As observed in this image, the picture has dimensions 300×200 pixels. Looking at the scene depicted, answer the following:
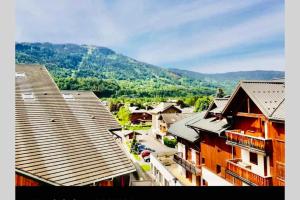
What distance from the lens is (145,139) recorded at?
10.6ft

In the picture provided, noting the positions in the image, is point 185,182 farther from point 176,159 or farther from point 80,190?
point 80,190

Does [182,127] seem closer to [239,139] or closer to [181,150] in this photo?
[181,150]

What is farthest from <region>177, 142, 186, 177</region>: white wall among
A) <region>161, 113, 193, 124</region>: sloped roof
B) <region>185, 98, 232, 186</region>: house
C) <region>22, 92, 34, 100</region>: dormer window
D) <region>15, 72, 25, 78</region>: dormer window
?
<region>15, 72, 25, 78</region>: dormer window

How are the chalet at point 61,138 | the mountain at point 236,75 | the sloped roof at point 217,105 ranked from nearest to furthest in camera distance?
the chalet at point 61,138, the mountain at point 236,75, the sloped roof at point 217,105

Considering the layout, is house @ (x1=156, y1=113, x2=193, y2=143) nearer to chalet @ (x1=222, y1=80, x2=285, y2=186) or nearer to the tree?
the tree

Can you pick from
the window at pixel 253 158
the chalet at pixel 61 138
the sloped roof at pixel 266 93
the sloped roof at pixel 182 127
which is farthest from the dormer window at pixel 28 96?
the window at pixel 253 158

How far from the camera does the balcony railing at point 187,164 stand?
339 cm

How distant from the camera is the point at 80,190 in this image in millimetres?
2740

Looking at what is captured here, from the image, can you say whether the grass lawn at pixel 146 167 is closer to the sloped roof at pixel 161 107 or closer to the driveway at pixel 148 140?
the driveway at pixel 148 140

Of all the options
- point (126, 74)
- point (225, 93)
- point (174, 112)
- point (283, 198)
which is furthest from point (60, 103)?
point (283, 198)

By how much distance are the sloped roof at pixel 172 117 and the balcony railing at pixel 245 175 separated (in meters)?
0.75

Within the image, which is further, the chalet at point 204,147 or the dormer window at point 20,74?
the chalet at point 204,147

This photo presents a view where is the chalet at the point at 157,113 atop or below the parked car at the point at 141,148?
atop

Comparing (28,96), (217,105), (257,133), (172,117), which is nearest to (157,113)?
(172,117)
